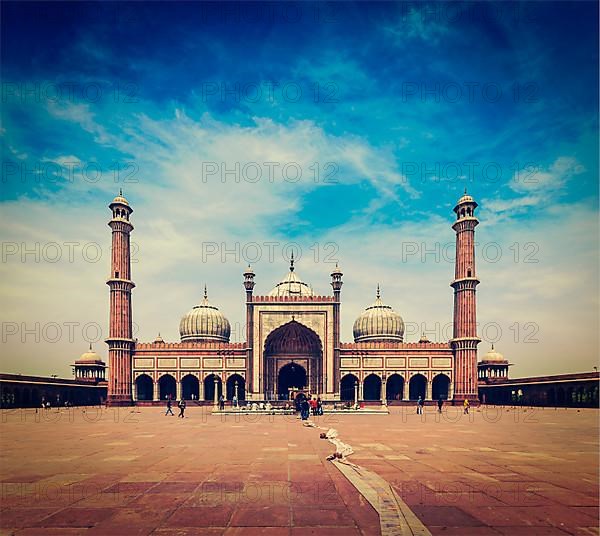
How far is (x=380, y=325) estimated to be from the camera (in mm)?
61594

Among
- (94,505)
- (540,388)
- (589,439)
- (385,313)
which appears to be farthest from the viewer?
(385,313)

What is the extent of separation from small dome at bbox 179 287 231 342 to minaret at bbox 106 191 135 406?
33.8 ft

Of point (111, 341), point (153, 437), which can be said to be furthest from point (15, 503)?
point (111, 341)

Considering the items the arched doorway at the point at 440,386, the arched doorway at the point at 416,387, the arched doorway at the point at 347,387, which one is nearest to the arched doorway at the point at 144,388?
the arched doorway at the point at 347,387

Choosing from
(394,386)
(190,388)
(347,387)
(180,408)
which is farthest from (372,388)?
(180,408)

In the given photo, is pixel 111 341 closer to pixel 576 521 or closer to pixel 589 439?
pixel 589 439

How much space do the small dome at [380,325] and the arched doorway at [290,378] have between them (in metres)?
10.6

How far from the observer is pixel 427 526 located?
614cm

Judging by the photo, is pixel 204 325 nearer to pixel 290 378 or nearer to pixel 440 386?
pixel 290 378

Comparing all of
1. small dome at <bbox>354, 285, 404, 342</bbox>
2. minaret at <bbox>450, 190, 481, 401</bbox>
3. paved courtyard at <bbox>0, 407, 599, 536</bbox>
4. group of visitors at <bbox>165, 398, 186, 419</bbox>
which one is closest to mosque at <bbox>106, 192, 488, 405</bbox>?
minaret at <bbox>450, 190, 481, 401</bbox>

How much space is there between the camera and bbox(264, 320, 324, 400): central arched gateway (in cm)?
5247

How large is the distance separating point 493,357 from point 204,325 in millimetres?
34225

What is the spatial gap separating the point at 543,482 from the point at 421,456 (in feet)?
12.0

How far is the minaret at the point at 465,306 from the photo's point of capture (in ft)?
165
